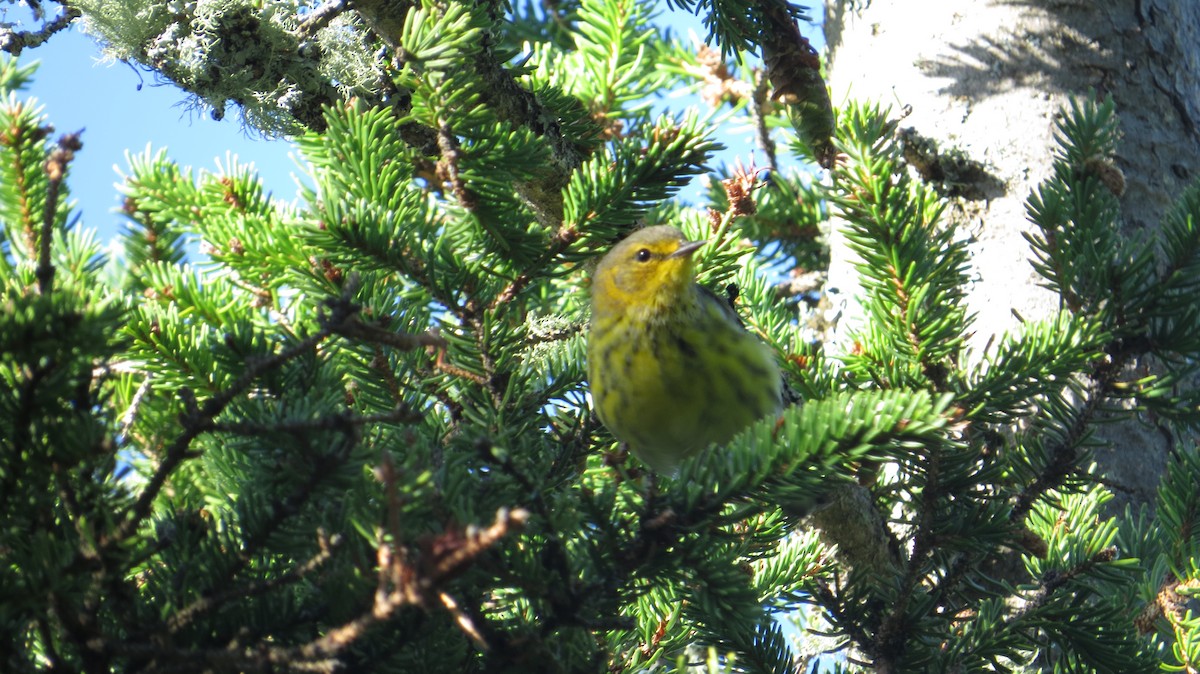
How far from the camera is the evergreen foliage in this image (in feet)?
→ 3.77

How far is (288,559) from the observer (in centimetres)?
146

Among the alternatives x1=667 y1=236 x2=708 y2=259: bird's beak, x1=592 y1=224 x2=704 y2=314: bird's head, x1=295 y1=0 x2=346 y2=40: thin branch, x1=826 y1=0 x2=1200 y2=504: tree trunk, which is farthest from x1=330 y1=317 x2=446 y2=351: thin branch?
x1=826 y1=0 x2=1200 y2=504: tree trunk

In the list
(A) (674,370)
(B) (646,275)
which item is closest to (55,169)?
(A) (674,370)

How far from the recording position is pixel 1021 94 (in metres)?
3.22

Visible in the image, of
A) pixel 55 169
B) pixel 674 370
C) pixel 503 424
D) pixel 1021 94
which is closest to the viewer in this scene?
pixel 55 169

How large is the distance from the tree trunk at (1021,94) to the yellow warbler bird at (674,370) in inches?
23.4

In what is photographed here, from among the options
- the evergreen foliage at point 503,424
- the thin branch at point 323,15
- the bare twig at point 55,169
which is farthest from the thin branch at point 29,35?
the bare twig at point 55,169

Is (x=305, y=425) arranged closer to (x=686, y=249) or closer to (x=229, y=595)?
(x=229, y=595)

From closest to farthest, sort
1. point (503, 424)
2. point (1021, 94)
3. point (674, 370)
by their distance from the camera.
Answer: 1. point (503, 424)
2. point (674, 370)
3. point (1021, 94)

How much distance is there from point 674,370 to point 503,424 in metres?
0.70

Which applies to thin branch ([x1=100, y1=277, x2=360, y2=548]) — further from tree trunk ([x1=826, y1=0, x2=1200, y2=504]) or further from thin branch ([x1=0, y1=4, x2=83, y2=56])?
tree trunk ([x1=826, y1=0, x2=1200, y2=504])

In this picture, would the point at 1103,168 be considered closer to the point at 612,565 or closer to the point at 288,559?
the point at 612,565

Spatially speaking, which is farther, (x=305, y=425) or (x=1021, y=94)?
(x=1021, y=94)

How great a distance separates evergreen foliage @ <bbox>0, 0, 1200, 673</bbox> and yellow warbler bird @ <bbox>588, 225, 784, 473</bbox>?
0.07m
